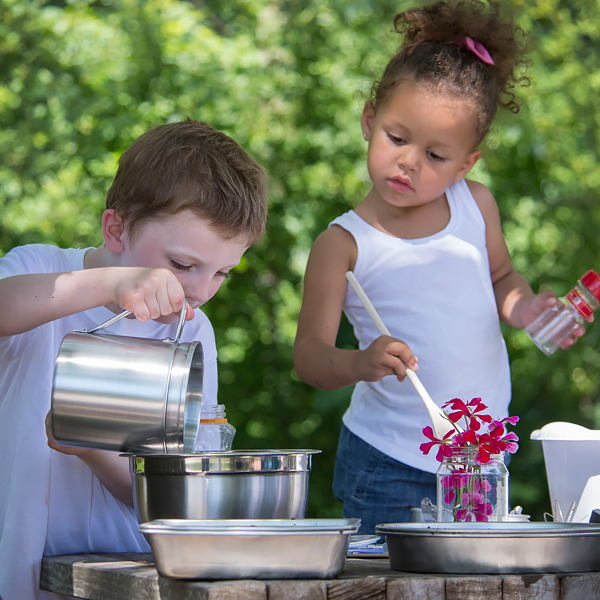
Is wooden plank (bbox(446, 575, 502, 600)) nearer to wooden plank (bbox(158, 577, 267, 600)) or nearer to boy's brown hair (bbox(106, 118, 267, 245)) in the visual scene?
wooden plank (bbox(158, 577, 267, 600))

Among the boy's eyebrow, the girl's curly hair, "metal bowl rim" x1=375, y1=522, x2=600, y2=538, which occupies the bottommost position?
"metal bowl rim" x1=375, y1=522, x2=600, y2=538

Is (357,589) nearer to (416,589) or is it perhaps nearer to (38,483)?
(416,589)

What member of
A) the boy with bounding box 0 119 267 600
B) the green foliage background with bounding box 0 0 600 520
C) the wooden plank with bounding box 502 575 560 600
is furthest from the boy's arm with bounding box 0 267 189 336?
the green foliage background with bounding box 0 0 600 520

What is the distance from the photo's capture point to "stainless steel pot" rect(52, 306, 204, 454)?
3.28ft

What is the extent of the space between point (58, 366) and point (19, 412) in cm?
29

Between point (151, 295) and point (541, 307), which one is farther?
point (541, 307)

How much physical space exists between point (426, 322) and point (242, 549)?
3.22ft

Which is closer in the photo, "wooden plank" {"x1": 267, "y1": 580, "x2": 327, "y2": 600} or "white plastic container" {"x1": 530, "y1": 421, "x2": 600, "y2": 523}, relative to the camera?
"wooden plank" {"x1": 267, "y1": 580, "x2": 327, "y2": 600}

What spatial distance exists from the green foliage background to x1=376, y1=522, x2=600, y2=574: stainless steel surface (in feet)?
7.09

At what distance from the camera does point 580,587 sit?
0.82 m

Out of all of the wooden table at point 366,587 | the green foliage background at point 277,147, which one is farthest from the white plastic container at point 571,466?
the green foliage background at point 277,147

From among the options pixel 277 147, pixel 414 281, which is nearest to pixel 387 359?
pixel 414 281

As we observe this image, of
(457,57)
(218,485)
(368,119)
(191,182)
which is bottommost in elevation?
(218,485)

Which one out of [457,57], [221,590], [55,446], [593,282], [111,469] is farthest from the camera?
[457,57]
